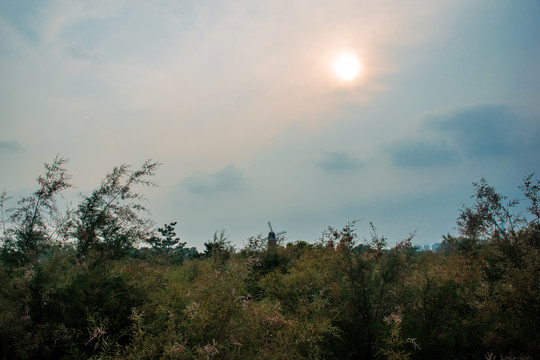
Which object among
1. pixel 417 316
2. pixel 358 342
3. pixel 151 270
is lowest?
pixel 358 342

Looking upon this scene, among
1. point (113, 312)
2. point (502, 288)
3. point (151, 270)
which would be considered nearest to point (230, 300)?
point (113, 312)

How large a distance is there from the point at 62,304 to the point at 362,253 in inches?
305

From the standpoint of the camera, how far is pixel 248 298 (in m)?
6.62

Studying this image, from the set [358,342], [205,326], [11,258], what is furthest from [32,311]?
[358,342]

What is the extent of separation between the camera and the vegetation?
4660mm

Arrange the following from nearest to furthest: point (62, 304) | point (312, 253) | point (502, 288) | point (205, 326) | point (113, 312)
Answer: point (205, 326), point (62, 304), point (113, 312), point (502, 288), point (312, 253)

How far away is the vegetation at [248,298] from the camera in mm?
4660

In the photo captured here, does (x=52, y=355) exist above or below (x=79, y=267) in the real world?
below

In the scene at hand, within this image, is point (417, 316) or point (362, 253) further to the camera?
point (362, 253)

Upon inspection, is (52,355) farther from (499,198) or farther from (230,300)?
(499,198)

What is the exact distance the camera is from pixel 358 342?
936 cm

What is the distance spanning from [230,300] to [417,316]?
22.1 feet

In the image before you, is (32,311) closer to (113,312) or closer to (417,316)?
(113,312)

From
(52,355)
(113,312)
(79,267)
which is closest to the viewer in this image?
(52,355)
